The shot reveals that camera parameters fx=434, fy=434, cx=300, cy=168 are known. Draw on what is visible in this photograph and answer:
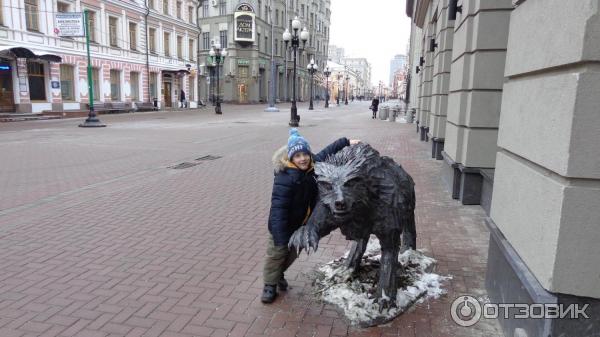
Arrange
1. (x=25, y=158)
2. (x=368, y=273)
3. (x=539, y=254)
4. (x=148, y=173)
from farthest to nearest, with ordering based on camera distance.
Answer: (x=25, y=158)
(x=148, y=173)
(x=368, y=273)
(x=539, y=254)

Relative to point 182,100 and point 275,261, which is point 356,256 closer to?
point 275,261

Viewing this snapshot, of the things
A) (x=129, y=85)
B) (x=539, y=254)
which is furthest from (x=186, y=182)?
(x=129, y=85)

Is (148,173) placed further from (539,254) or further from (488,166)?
(539,254)

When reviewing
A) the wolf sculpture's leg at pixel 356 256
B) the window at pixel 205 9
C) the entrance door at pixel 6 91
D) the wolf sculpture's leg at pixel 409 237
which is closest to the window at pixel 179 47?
the window at pixel 205 9

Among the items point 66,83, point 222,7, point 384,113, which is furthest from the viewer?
point 222,7

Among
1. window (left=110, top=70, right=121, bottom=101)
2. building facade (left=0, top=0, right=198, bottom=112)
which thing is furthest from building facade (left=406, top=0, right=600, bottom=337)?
window (left=110, top=70, right=121, bottom=101)

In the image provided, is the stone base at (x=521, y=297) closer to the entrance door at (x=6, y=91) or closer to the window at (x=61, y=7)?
the entrance door at (x=6, y=91)

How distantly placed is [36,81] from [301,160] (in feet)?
90.8

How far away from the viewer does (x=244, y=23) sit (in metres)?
56.0

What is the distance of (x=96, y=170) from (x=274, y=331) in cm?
802

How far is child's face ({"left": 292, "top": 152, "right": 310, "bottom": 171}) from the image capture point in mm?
3412

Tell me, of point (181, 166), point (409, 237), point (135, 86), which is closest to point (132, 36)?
point (135, 86)

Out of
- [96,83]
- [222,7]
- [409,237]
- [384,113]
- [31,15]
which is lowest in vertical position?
[409,237]

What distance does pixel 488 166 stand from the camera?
6602 millimetres
